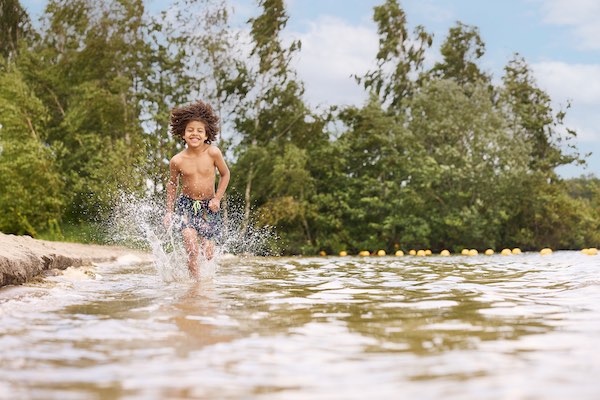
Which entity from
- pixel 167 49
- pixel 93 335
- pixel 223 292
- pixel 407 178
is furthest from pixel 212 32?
pixel 93 335

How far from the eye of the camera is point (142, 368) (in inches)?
83.4

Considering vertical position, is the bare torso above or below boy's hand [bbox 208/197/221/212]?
above

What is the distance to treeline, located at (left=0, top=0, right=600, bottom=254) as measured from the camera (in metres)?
24.9

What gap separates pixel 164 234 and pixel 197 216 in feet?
6.95

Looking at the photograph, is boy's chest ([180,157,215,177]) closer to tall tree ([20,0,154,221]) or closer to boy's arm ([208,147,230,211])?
boy's arm ([208,147,230,211])

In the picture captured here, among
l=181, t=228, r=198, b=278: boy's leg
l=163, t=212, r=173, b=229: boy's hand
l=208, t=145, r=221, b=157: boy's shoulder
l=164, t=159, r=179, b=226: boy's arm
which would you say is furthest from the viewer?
l=208, t=145, r=221, b=157: boy's shoulder

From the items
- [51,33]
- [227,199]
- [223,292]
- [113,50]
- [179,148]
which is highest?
[51,33]

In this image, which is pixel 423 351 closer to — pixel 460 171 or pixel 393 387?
pixel 393 387

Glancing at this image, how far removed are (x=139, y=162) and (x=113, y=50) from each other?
598cm

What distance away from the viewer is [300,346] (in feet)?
8.35

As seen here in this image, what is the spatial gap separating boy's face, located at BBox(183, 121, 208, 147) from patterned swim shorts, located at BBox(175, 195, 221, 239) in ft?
2.15

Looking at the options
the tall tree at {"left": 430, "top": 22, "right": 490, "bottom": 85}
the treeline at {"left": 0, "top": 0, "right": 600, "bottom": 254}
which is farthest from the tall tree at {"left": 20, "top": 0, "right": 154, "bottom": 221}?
the tall tree at {"left": 430, "top": 22, "right": 490, "bottom": 85}

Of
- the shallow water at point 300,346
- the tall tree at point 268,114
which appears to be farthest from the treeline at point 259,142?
the shallow water at point 300,346

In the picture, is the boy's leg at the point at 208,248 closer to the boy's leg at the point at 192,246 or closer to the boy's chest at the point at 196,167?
the boy's leg at the point at 192,246
